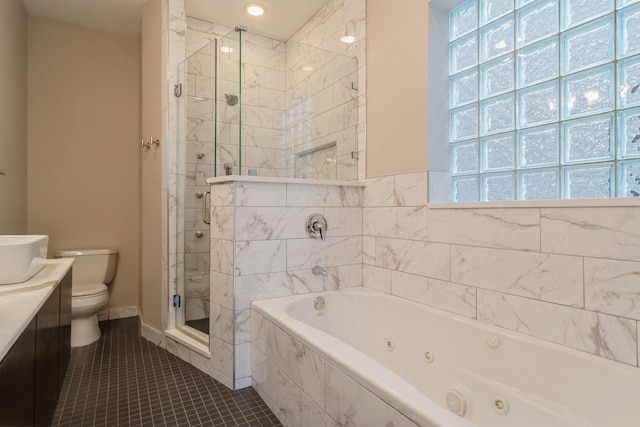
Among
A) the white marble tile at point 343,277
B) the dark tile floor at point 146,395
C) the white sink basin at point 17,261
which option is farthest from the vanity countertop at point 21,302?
the white marble tile at point 343,277

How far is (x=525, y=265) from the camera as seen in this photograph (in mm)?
1451

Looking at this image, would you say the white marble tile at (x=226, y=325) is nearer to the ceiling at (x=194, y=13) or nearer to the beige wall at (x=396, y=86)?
the beige wall at (x=396, y=86)

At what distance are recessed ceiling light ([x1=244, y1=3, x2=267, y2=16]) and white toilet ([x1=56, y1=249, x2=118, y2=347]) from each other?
94.8 inches

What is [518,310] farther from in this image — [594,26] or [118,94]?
[118,94]

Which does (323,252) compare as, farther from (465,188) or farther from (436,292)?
(465,188)

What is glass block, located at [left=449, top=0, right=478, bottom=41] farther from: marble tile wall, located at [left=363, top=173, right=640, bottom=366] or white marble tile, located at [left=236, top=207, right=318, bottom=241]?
white marble tile, located at [left=236, top=207, right=318, bottom=241]

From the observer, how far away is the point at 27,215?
290cm

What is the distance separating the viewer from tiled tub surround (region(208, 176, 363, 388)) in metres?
1.93

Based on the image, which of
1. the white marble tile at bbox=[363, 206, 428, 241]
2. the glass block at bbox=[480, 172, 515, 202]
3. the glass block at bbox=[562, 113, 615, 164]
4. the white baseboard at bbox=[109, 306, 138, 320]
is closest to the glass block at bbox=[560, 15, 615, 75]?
the glass block at bbox=[562, 113, 615, 164]

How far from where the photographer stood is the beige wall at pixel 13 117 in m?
2.24

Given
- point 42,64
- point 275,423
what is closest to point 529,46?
point 275,423

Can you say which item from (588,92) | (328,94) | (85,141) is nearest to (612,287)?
(588,92)

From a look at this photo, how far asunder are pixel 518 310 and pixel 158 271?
7.90 feet

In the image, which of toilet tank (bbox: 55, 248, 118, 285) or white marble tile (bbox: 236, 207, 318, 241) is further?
toilet tank (bbox: 55, 248, 118, 285)
